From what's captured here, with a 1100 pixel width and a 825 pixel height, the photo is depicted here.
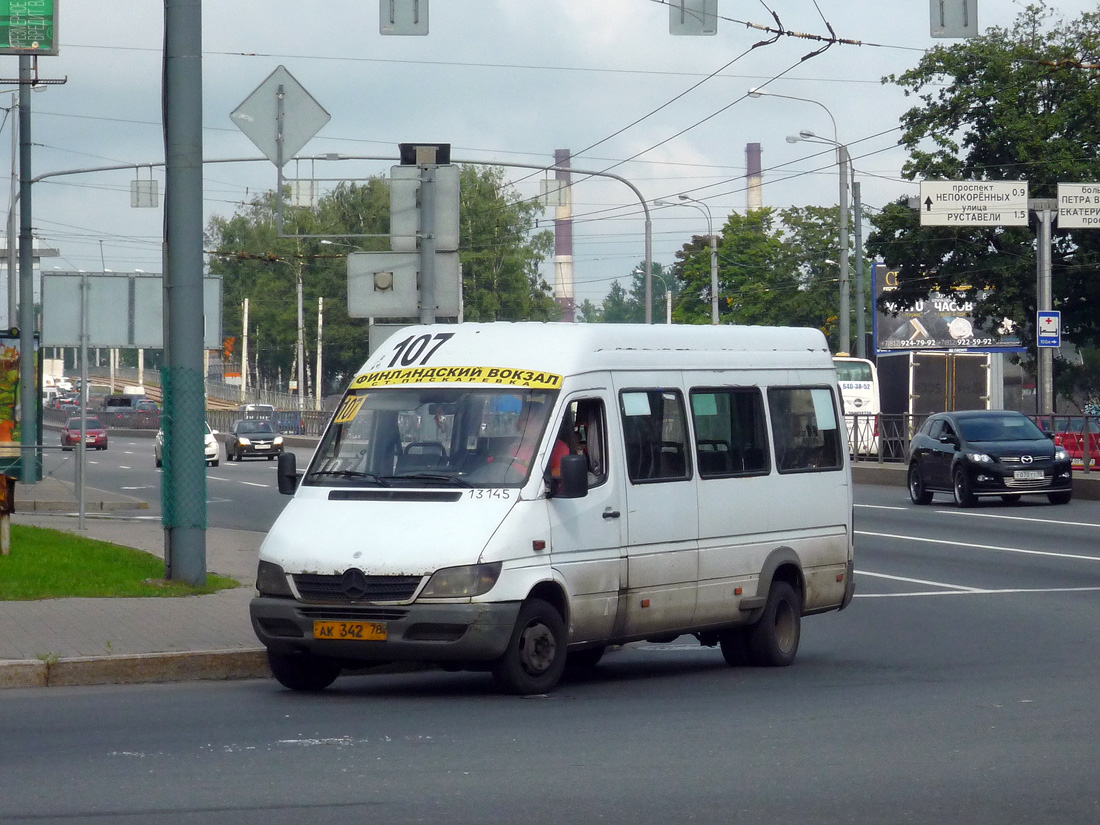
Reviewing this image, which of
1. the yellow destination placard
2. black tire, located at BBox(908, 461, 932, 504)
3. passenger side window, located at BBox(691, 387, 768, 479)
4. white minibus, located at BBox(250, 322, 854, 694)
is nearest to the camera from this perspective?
white minibus, located at BBox(250, 322, 854, 694)

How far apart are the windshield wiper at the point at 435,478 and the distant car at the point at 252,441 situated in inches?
1870

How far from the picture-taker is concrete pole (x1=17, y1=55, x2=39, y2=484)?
94.9 ft

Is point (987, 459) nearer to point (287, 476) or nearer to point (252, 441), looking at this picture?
point (287, 476)

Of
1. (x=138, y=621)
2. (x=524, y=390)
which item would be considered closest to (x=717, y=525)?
(x=524, y=390)

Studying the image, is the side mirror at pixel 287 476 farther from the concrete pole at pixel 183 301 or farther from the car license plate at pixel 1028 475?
the car license plate at pixel 1028 475

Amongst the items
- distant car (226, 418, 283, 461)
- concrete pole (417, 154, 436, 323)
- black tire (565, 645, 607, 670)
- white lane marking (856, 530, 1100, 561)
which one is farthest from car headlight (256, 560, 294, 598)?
distant car (226, 418, 283, 461)

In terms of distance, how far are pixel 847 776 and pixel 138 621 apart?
249 inches

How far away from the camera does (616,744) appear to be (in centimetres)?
779

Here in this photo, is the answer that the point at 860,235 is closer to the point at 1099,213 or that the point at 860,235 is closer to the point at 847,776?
the point at 1099,213

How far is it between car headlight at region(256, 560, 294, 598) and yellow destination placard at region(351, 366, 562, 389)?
4.69 ft

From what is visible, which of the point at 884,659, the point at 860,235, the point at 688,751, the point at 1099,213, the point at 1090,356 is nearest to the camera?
the point at 688,751

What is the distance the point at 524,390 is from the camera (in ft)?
32.4

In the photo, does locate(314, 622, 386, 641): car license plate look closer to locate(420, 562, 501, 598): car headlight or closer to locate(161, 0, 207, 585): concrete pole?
locate(420, 562, 501, 598): car headlight

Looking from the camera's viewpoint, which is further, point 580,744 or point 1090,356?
point 1090,356
